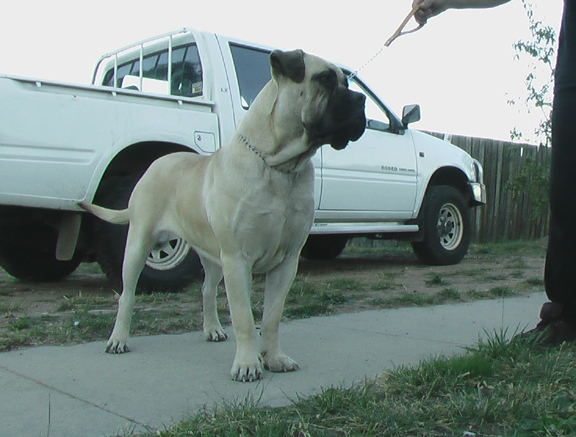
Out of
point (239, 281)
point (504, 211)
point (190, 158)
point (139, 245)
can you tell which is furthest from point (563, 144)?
point (504, 211)

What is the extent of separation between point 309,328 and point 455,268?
4.10 metres

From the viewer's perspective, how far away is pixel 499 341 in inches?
119

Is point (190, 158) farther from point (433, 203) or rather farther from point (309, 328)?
point (433, 203)

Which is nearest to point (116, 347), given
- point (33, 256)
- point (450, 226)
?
point (33, 256)

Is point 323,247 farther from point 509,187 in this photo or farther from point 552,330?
point 552,330

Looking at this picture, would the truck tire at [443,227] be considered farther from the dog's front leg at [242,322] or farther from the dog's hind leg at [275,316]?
the dog's front leg at [242,322]

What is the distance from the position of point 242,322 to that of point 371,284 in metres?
3.21

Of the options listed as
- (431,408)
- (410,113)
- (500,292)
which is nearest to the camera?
(431,408)

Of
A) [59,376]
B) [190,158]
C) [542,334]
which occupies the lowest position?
[59,376]

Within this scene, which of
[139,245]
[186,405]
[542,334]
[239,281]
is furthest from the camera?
[139,245]

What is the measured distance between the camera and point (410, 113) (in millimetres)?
7328

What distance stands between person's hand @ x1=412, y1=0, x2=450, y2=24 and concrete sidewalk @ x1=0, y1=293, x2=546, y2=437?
1.77m

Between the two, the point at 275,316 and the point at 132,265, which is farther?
the point at 132,265

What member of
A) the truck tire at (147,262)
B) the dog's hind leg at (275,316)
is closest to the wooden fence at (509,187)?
the truck tire at (147,262)
